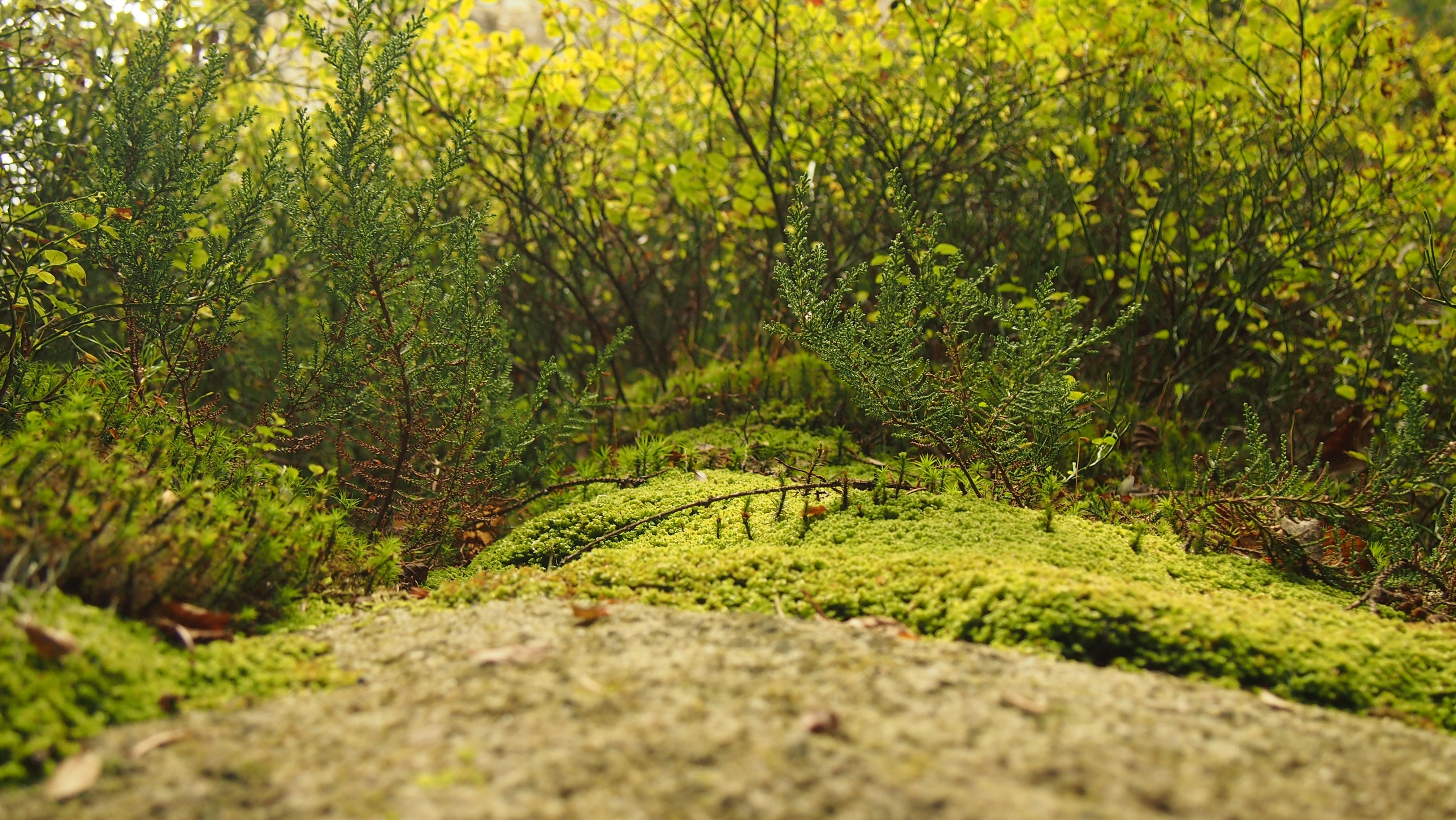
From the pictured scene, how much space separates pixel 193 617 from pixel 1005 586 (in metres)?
1.86

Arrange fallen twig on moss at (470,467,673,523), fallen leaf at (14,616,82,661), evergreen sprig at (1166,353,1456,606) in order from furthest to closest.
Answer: fallen twig on moss at (470,467,673,523), evergreen sprig at (1166,353,1456,606), fallen leaf at (14,616,82,661)

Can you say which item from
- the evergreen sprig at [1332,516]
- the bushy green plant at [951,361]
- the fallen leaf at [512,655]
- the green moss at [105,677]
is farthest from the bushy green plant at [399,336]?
the evergreen sprig at [1332,516]

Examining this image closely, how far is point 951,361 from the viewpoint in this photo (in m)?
3.20

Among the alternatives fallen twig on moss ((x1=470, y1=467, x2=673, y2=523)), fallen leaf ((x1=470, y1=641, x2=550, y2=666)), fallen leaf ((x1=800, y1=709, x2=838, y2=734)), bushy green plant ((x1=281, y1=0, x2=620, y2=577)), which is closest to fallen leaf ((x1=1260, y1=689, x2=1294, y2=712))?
fallen leaf ((x1=800, y1=709, x2=838, y2=734))

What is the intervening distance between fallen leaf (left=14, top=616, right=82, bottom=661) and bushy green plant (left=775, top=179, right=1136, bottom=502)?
206 cm

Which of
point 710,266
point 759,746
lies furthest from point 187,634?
point 710,266

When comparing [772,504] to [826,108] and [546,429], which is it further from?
[826,108]

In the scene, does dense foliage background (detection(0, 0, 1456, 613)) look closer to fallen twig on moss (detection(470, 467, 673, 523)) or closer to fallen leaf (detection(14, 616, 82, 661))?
fallen twig on moss (detection(470, 467, 673, 523))

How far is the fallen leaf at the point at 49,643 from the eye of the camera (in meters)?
1.58

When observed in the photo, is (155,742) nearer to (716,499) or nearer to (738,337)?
(716,499)

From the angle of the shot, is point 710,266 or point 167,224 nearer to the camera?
point 167,224

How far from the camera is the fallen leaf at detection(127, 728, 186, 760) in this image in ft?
4.78

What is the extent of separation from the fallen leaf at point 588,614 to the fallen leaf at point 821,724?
726 mm

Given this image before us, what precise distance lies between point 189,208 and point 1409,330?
524 centimetres
